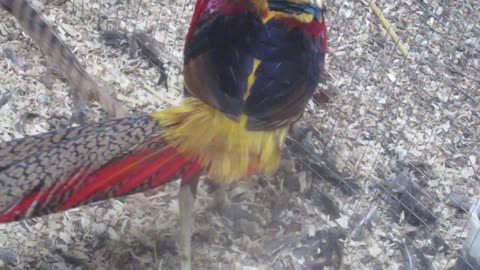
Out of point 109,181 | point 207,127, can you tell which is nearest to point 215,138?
point 207,127

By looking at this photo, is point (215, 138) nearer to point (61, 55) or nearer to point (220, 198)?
point (220, 198)

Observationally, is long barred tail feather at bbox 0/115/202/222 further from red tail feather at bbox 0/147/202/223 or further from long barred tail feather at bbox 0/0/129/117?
long barred tail feather at bbox 0/0/129/117

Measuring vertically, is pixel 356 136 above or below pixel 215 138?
below

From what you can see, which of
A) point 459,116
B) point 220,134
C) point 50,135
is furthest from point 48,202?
point 459,116

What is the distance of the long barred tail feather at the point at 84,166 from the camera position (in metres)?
1.94

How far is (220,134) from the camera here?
2.18 meters

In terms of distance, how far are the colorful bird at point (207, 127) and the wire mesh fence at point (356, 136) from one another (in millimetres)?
373

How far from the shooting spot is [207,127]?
220cm

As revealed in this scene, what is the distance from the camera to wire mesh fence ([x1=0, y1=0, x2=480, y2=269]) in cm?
258

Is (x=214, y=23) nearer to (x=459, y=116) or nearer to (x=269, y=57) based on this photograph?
(x=269, y=57)

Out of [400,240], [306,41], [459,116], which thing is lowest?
[400,240]

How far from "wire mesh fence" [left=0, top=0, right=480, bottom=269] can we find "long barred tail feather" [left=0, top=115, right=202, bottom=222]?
1.35 feet

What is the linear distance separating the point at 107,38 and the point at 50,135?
1.13 m

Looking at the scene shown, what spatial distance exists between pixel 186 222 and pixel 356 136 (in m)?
0.84
